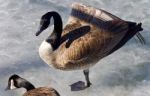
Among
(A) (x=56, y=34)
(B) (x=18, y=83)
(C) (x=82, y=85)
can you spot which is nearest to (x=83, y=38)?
(A) (x=56, y=34)

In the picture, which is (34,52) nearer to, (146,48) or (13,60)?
(13,60)

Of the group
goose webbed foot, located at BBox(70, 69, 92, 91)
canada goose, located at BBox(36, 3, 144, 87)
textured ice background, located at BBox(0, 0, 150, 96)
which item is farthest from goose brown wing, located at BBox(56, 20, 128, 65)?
textured ice background, located at BBox(0, 0, 150, 96)

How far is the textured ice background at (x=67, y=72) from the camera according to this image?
18.9 ft

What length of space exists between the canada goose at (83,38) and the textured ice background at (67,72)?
30 cm

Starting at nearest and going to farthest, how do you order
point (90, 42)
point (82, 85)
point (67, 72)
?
point (90, 42) < point (82, 85) < point (67, 72)

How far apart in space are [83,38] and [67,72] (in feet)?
2.41

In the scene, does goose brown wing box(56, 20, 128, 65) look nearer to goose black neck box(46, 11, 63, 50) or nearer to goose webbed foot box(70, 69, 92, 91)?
goose black neck box(46, 11, 63, 50)

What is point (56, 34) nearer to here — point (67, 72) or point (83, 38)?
point (83, 38)

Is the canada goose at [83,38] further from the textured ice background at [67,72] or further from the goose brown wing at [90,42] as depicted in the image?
the textured ice background at [67,72]

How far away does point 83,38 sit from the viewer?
5.52 metres

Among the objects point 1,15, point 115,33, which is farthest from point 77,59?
point 1,15

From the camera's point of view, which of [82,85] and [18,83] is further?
[82,85]

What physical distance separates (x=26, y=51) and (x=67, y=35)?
3.21ft

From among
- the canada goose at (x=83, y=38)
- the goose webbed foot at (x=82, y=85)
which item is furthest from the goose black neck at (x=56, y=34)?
the goose webbed foot at (x=82, y=85)
